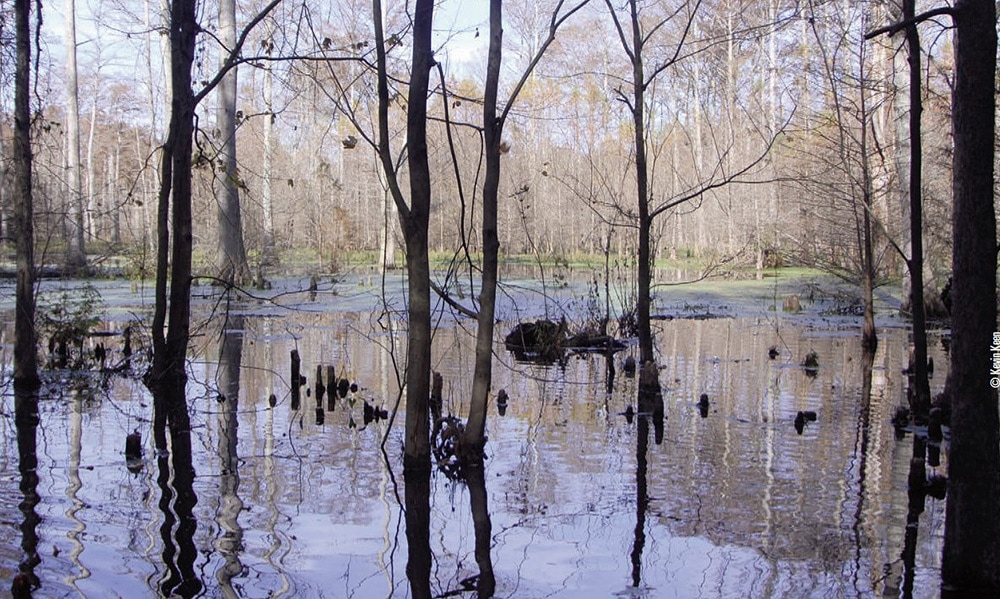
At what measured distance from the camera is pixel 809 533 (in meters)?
5.45

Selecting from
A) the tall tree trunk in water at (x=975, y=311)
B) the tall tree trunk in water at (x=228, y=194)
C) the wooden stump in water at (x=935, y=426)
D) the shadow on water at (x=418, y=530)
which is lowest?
the shadow on water at (x=418, y=530)

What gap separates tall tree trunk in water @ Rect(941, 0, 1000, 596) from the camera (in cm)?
418

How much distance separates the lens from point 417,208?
6473 millimetres

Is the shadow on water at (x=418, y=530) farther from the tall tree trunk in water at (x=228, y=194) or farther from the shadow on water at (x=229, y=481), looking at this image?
the tall tree trunk in water at (x=228, y=194)

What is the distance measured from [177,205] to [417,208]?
382 centimetres

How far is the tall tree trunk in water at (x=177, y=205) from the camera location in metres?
8.98

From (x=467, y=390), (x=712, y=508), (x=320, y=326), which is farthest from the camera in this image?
(x=320, y=326)

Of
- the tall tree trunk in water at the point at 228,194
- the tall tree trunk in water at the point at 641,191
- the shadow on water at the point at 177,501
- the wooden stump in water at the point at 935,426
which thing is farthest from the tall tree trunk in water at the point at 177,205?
the tall tree trunk in water at the point at 228,194

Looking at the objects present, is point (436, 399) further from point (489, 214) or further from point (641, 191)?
point (641, 191)

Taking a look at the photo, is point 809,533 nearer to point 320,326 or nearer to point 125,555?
point 125,555

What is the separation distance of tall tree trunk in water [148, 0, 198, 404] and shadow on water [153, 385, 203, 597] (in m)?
0.38

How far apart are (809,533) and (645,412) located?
12.5ft

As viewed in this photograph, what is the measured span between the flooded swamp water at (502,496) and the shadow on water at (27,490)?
0.08 ft

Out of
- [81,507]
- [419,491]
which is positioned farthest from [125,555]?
[419,491]
